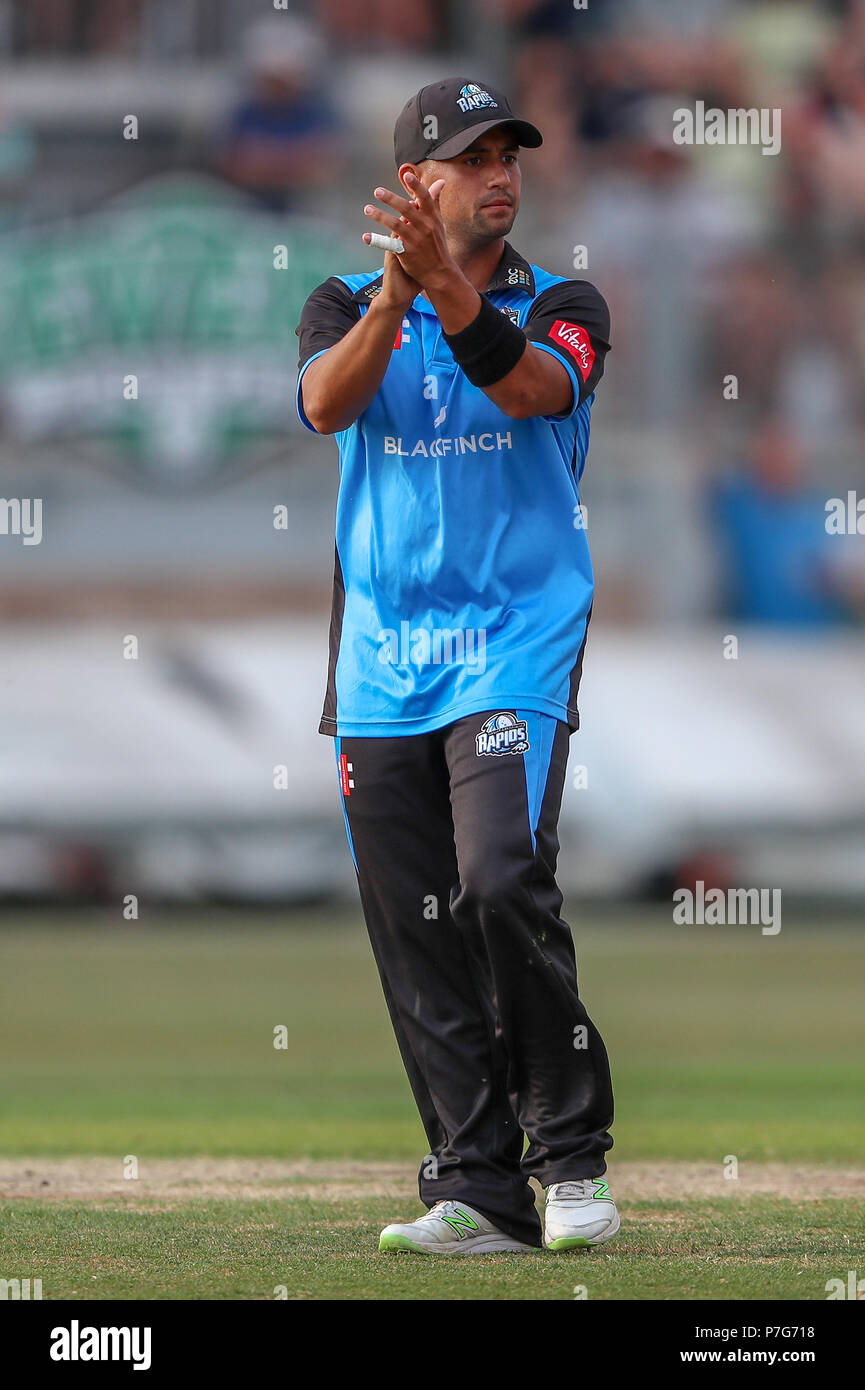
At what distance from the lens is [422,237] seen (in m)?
4.58

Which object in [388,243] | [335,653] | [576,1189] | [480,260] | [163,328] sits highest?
[163,328]

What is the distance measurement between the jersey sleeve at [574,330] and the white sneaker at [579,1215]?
1767 mm

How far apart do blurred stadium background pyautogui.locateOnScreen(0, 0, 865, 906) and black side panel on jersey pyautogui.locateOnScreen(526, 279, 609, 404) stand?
10905mm

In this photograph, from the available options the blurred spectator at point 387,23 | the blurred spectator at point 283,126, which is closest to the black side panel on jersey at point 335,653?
the blurred spectator at point 283,126

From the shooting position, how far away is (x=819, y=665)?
658 inches

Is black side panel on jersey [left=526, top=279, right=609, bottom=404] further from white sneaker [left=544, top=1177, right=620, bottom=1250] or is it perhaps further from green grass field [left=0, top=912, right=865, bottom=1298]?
green grass field [left=0, top=912, right=865, bottom=1298]

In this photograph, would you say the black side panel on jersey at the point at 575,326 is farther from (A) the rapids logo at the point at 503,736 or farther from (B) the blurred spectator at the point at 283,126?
(B) the blurred spectator at the point at 283,126

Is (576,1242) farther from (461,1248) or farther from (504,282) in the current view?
(504,282)

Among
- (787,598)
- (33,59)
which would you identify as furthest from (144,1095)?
(33,59)

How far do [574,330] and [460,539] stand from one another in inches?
21.8

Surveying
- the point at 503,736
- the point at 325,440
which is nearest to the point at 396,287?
the point at 503,736

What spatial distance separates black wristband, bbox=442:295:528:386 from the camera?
4.65m
